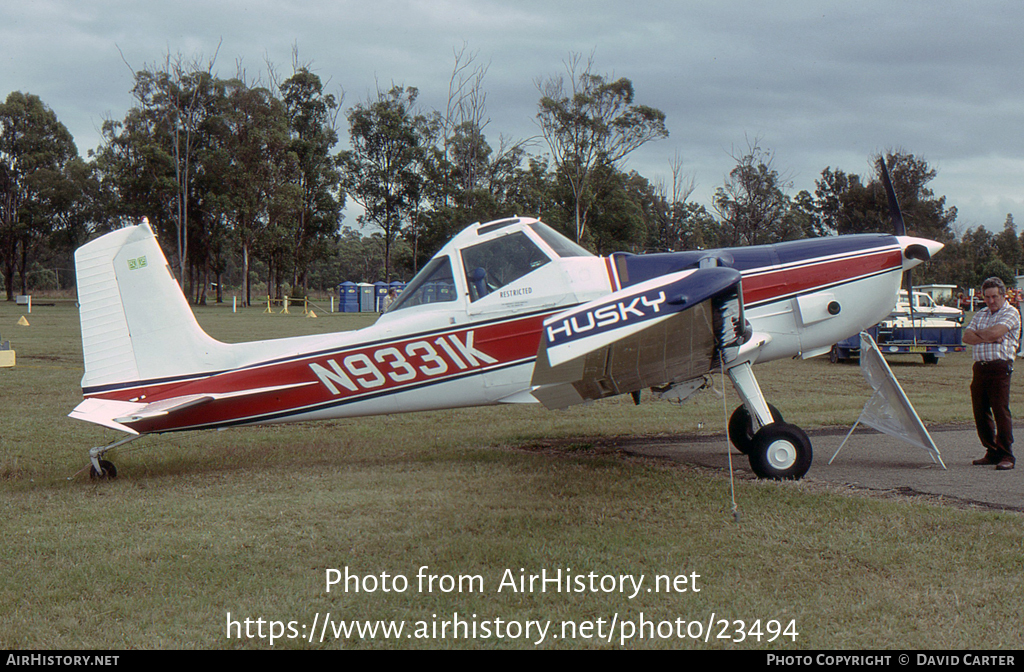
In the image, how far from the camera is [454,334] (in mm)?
6660

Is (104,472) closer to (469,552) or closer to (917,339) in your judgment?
(469,552)

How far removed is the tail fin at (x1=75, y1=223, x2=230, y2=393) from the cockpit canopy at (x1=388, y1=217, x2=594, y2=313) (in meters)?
2.23

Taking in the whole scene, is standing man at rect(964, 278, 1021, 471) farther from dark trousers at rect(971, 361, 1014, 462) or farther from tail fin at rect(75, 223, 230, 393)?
tail fin at rect(75, 223, 230, 393)

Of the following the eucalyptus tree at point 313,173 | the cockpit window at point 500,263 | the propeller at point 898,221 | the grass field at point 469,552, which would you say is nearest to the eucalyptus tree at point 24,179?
the eucalyptus tree at point 313,173

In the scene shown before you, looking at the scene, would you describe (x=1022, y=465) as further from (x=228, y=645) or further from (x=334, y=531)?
(x=228, y=645)

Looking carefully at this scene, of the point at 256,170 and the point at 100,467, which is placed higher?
the point at 256,170

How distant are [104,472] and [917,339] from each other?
18.5 meters

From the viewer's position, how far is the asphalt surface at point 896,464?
19.8 feet

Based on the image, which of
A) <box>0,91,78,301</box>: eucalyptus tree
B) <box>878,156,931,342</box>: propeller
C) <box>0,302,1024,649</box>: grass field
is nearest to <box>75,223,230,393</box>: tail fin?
<box>0,302,1024,649</box>: grass field

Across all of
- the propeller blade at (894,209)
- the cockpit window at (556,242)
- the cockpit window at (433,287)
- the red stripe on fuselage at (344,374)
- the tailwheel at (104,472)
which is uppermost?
the propeller blade at (894,209)

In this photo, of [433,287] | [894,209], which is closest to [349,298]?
[433,287]

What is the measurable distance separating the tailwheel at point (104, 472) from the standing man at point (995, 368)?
856cm

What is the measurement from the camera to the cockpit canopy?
6637 mm

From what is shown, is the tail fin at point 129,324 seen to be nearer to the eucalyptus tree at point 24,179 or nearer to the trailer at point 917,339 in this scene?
the trailer at point 917,339
